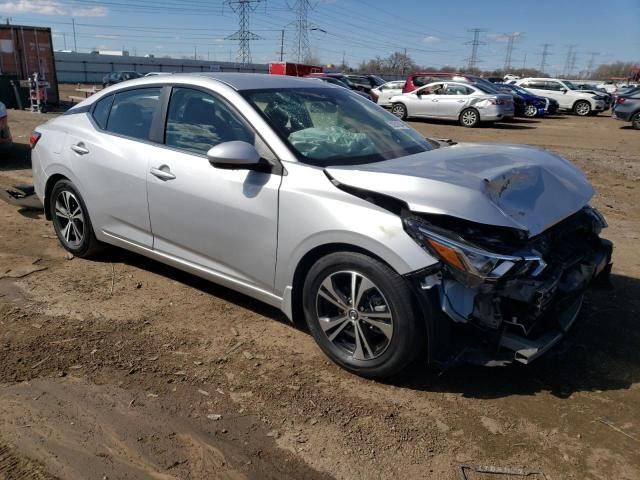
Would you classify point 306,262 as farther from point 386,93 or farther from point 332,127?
point 386,93

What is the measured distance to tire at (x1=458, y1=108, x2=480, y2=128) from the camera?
65.0 ft

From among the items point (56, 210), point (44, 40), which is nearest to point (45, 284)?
point (56, 210)

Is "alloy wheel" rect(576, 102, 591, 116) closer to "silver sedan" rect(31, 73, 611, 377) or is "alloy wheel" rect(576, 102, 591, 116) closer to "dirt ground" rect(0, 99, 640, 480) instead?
"dirt ground" rect(0, 99, 640, 480)

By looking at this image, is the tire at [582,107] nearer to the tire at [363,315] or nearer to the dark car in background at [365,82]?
the dark car in background at [365,82]

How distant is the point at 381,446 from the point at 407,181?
139 centimetres

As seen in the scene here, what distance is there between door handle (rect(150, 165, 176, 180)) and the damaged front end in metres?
1.84

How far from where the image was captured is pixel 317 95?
418 cm

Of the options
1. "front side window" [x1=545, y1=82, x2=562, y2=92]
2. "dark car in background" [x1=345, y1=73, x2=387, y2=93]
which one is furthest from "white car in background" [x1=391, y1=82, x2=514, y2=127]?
"front side window" [x1=545, y1=82, x2=562, y2=92]

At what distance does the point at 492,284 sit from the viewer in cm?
277

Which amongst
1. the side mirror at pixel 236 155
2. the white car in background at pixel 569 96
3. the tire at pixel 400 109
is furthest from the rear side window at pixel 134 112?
the white car in background at pixel 569 96

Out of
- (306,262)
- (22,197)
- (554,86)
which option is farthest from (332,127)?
(554,86)

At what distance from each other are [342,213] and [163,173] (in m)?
1.55

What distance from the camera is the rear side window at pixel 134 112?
425cm

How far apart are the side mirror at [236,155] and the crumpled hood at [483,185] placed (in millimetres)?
484
